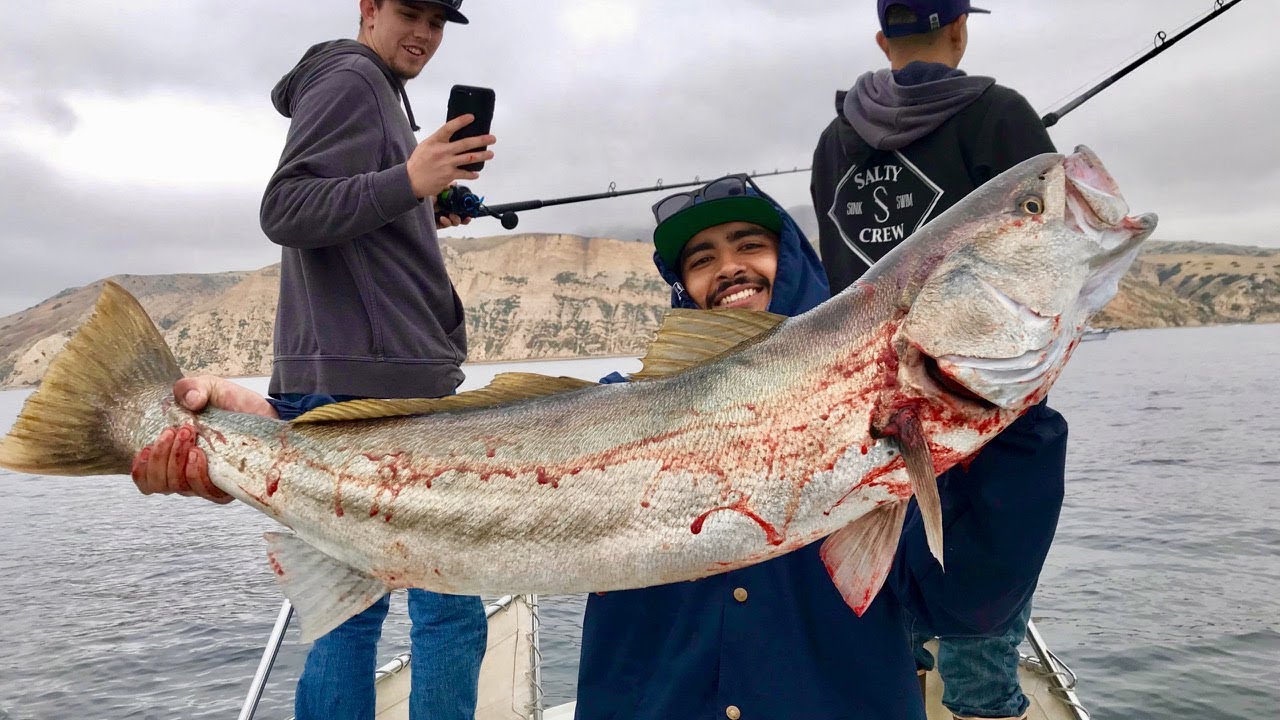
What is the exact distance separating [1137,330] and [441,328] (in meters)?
148

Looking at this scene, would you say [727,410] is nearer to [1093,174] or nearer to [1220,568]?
[1093,174]

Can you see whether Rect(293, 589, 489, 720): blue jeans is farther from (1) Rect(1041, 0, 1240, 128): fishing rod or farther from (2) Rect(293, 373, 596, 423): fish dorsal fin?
(1) Rect(1041, 0, 1240, 128): fishing rod

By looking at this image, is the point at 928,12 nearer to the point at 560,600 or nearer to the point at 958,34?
the point at 958,34

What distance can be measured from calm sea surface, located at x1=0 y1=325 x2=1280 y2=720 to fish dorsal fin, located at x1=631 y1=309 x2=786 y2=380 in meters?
5.86

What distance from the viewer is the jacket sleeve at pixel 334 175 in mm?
2814

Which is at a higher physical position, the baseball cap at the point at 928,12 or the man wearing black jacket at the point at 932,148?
the baseball cap at the point at 928,12

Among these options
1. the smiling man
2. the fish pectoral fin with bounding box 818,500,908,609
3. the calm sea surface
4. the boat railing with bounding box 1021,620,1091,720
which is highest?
the smiling man

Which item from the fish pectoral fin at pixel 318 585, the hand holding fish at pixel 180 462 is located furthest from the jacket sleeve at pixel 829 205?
the hand holding fish at pixel 180 462

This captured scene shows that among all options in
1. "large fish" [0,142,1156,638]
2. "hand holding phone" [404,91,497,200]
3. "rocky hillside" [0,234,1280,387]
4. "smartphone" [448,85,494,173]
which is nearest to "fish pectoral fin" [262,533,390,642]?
"large fish" [0,142,1156,638]

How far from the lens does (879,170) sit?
11.3 ft

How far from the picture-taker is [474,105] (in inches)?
120

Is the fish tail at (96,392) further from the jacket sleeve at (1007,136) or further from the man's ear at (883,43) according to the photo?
the man's ear at (883,43)

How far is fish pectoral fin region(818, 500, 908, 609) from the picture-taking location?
Answer: 5.77 ft

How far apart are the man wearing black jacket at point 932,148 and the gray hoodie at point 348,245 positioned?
1.95 metres
